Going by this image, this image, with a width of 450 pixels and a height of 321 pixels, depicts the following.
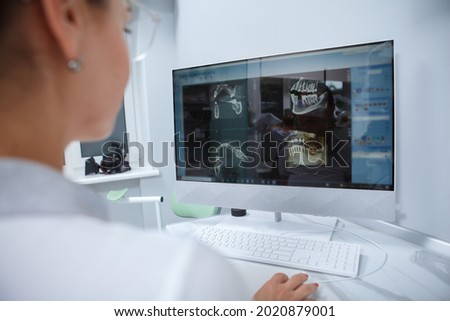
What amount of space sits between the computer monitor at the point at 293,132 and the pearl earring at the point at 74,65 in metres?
0.64

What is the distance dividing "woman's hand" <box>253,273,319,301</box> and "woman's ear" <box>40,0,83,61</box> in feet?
1.61

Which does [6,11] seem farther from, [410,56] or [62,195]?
[410,56]

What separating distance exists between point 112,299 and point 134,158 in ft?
4.10

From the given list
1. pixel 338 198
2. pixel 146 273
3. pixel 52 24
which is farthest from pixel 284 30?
pixel 146 273

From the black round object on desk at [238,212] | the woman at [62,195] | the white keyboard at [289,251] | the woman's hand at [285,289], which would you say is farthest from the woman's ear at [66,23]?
the black round object on desk at [238,212]

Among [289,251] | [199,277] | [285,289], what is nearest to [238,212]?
[289,251]

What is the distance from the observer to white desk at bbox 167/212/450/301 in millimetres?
565

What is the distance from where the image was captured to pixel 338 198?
81cm

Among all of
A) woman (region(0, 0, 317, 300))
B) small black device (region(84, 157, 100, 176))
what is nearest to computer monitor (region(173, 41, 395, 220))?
small black device (region(84, 157, 100, 176))

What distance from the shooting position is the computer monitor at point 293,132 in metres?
0.76

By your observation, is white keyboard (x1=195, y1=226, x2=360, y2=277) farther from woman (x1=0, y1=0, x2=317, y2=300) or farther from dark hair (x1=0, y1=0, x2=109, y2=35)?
dark hair (x1=0, y1=0, x2=109, y2=35)

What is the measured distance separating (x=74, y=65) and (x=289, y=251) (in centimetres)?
62

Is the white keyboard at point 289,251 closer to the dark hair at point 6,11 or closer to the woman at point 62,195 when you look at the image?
the woman at point 62,195

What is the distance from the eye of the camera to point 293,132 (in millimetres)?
854
